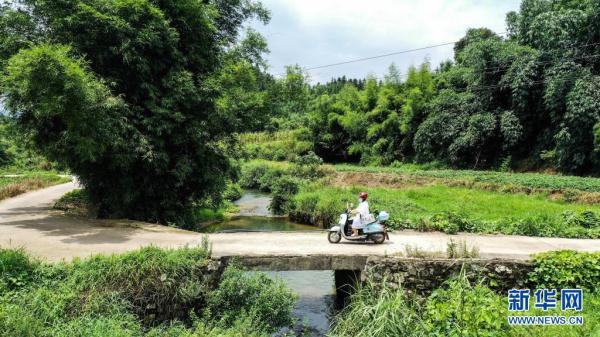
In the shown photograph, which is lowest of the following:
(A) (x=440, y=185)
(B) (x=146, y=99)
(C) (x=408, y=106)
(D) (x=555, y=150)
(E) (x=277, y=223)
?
(E) (x=277, y=223)

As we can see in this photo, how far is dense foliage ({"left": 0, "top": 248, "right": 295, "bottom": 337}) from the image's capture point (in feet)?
23.5

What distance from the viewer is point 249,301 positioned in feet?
27.4

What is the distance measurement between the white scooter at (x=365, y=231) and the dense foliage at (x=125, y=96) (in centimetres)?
634

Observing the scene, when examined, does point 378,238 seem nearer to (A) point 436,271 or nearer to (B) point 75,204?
(A) point 436,271

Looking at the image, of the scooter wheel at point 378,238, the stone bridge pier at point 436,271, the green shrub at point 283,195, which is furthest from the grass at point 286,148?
the stone bridge pier at point 436,271

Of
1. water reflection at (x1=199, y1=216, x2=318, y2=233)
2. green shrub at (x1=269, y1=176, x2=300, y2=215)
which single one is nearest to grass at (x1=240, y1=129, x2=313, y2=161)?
green shrub at (x1=269, y1=176, x2=300, y2=215)

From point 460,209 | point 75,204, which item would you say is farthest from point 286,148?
point 460,209

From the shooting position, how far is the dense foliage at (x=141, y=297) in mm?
7160

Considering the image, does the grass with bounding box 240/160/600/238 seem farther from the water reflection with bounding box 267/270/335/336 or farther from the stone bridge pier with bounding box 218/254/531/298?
the stone bridge pier with bounding box 218/254/531/298

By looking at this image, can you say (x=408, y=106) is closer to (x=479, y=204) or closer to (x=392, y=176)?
(x=392, y=176)

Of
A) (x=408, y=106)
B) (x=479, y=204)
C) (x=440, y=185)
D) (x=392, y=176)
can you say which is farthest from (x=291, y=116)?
(x=479, y=204)

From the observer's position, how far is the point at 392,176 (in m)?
29.1

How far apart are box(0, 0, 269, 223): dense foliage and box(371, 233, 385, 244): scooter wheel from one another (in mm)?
7212

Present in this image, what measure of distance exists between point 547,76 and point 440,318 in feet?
87.5
